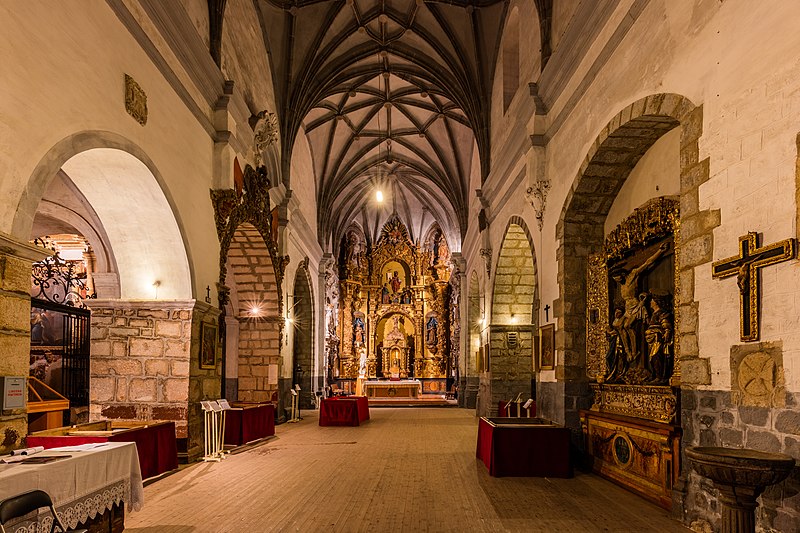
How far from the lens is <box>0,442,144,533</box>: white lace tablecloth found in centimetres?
379

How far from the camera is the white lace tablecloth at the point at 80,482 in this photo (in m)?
3.79

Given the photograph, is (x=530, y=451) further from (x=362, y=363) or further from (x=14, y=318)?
(x=362, y=363)

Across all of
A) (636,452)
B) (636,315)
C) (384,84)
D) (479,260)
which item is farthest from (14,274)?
(384,84)

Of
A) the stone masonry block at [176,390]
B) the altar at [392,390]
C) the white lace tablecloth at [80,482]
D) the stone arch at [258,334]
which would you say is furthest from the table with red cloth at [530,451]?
the altar at [392,390]

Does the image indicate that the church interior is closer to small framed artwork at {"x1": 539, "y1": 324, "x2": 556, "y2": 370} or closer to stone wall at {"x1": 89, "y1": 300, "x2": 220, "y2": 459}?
stone wall at {"x1": 89, "y1": 300, "x2": 220, "y2": 459}

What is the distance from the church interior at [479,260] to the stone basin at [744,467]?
0.06ft

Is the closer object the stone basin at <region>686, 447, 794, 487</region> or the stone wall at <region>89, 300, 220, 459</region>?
the stone basin at <region>686, 447, 794, 487</region>

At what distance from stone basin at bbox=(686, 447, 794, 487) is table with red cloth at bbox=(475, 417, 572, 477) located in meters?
4.06

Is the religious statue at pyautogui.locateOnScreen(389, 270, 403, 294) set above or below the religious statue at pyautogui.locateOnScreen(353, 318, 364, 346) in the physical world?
above

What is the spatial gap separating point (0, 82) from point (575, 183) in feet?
22.0

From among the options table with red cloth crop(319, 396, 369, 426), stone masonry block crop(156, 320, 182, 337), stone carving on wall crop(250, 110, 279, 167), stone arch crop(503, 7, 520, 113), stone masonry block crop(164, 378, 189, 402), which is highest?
stone arch crop(503, 7, 520, 113)

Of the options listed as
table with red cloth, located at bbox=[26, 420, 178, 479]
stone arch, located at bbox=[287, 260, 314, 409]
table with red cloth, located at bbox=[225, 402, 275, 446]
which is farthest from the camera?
stone arch, located at bbox=[287, 260, 314, 409]

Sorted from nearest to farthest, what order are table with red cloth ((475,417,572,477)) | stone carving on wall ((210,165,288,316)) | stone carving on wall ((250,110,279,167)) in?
table with red cloth ((475,417,572,477))
stone carving on wall ((210,165,288,316))
stone carving on wall ((250,110,279,167))

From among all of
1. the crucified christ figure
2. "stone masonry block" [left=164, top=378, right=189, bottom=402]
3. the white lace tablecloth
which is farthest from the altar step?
the white lace tablecloth
